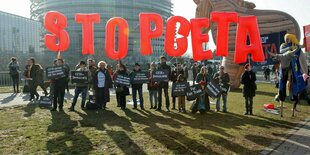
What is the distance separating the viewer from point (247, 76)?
10.8 m

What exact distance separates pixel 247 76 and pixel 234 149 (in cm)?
471

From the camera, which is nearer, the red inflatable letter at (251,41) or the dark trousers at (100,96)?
the red inflatable letter at (251,41)

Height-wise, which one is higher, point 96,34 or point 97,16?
point 96,34

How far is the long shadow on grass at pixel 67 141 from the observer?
643 centimetres

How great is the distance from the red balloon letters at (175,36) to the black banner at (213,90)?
1.17 metres

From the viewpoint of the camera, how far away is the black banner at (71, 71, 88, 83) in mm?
11307

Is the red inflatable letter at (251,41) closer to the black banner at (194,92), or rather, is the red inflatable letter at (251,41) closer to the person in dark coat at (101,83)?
the black banner at (194,92)

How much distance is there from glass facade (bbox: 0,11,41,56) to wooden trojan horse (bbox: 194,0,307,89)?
6164cm

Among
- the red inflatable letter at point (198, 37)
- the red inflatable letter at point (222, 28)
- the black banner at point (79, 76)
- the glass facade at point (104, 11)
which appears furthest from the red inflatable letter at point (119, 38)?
the glass facade at point (104, 11)

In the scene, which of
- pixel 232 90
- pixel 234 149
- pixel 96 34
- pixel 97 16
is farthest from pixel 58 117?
pixel 96 34

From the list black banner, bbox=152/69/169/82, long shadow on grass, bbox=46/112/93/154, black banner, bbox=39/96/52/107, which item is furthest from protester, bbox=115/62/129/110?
long shadow on grass, bbox=46/112/93/154

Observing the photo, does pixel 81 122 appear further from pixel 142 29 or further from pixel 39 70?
pixel 39 70

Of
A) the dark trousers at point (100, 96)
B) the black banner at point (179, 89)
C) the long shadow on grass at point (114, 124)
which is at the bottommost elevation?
the long shadow on grass at point (114, 124)

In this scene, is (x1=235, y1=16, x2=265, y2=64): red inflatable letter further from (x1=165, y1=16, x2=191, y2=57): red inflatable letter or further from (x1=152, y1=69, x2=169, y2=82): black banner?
(x1=152, y1=69, x2=169, y2=82): black banner
